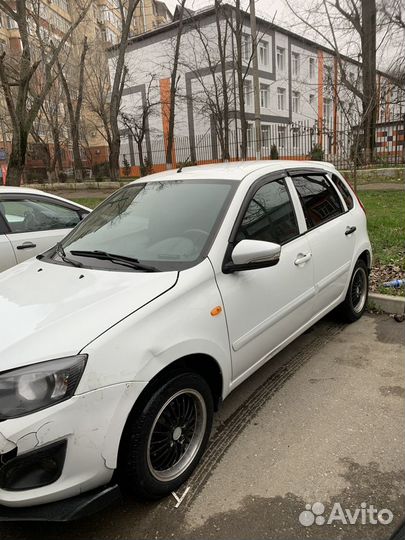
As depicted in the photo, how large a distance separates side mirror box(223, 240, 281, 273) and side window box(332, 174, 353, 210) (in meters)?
1.97

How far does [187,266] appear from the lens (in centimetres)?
256

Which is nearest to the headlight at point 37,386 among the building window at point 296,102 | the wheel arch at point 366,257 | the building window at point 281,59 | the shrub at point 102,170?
the wheel arch at point 366,257

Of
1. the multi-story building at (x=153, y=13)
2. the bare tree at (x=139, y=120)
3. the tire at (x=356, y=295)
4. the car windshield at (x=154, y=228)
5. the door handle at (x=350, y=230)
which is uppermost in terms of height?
the multi-story building at (x=153, y=13)

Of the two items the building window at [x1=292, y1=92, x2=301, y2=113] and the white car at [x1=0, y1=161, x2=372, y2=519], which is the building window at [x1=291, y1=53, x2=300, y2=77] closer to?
the building window at [x1=292, y1=92, x2=301, y2=113]

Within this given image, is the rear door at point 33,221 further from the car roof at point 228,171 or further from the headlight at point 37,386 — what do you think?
the headlight at point 37,386

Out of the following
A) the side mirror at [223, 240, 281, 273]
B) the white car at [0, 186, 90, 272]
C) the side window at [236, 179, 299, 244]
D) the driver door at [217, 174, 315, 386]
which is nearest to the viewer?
the side mirror at [223, 240, 281, 273]

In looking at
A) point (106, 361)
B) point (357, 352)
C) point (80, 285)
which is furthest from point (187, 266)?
point (357, 352)

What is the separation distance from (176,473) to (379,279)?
3.91 meters

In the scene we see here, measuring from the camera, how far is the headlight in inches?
72.7

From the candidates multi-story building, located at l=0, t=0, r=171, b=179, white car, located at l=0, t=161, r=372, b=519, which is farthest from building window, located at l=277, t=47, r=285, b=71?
white car, located at l=0, t=161, r=372, b=519

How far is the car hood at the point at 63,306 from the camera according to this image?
6.47 feet

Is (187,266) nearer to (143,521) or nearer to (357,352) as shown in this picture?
(143,521)

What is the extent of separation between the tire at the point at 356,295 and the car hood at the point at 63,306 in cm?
246

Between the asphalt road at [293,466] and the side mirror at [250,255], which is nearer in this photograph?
the asphalt road at [293,466]
